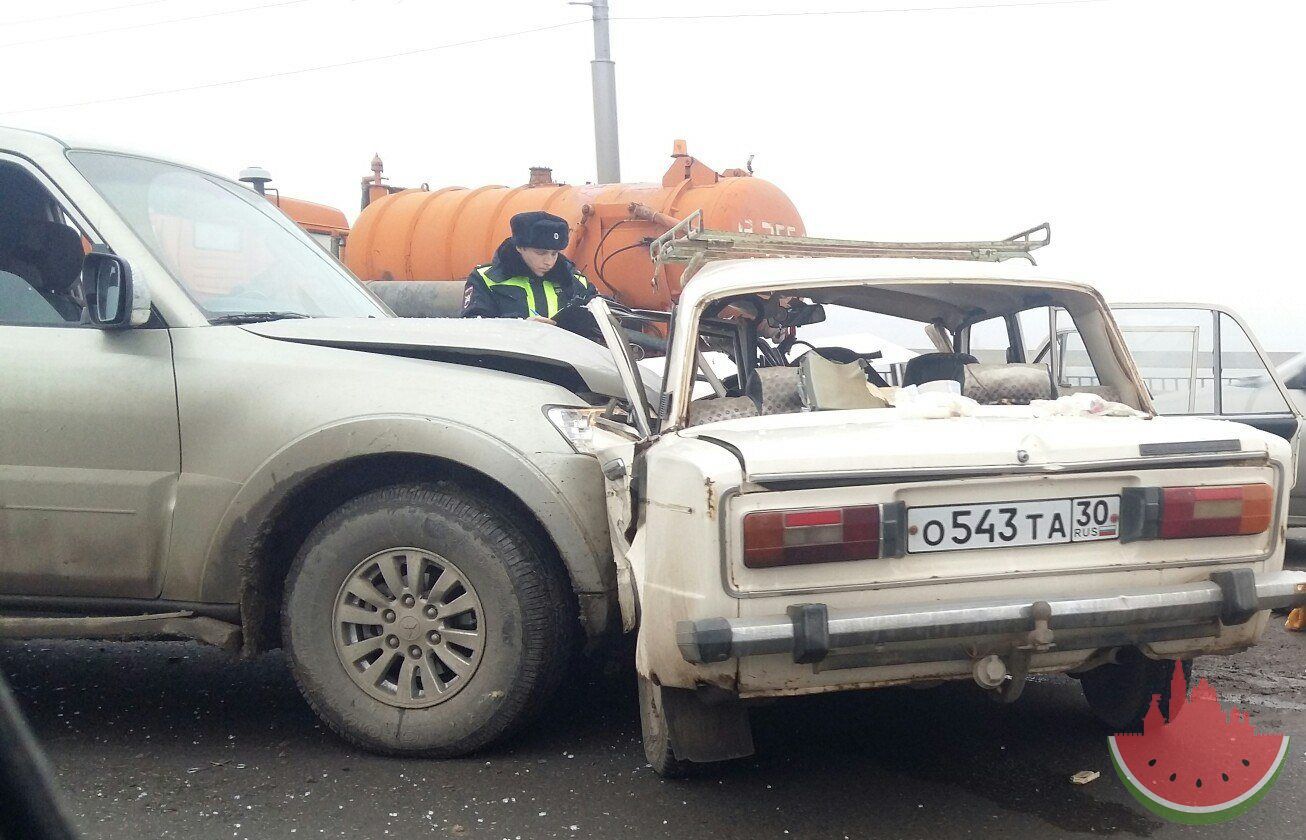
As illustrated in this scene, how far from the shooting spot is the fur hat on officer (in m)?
6.09

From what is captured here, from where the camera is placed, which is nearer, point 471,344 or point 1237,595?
point 1237,595

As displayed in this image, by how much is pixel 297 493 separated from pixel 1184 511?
2592 millimetres

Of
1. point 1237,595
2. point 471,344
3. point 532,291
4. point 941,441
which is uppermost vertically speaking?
point 532,291

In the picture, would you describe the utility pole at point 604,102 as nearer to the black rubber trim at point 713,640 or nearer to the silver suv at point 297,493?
the silver suv at point 297,493

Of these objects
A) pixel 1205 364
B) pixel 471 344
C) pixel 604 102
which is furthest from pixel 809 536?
pixel 604 102

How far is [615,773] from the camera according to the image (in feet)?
11.6

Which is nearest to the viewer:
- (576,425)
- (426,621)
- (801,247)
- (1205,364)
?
(426,621)

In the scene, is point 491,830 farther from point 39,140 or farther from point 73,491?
point 39,140

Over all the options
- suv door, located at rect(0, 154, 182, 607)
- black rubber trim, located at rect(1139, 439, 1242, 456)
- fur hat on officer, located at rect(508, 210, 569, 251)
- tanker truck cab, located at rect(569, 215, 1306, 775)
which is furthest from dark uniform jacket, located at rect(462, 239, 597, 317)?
black rubber trim, located at rect(1139, 439, 1242, 456)

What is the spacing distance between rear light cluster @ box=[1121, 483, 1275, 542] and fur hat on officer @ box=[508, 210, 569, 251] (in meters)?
3.83

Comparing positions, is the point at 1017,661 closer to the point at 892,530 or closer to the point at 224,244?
the point at 892,530

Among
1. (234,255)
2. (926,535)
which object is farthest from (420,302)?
(926,535)

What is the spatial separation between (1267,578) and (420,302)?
8167mm

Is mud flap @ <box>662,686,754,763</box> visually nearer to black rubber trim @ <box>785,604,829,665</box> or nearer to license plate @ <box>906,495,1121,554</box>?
black rubber trim @ <box>785,604,829,665</box>
